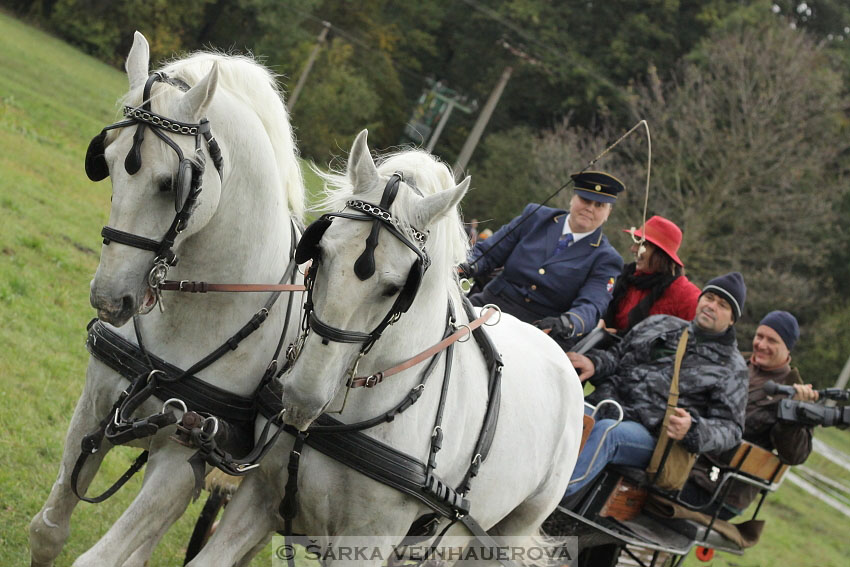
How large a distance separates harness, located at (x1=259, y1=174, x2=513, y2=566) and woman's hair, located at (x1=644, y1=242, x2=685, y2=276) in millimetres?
2805

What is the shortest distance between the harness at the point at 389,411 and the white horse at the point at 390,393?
0.03 m

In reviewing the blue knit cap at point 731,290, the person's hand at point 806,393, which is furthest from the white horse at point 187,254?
the person's hand at point 806,393

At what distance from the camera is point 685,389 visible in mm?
5320

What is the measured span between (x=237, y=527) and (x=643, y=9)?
38.0 meters

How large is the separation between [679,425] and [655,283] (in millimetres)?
1472

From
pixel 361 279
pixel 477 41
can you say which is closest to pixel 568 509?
pixel 361 279

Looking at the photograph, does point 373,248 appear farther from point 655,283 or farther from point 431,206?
point 655,283

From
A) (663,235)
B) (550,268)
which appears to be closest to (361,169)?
(550,268)

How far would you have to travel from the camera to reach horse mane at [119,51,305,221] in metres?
3.34

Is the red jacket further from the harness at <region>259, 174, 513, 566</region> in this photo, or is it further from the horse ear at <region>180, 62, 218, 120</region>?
the horse ear at <region>180, 62, 218, 120</region>

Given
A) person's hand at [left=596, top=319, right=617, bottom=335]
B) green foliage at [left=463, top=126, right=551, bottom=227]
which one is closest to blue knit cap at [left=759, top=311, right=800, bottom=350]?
person's hand at [left=596, top=319, right=617, bottom=335]

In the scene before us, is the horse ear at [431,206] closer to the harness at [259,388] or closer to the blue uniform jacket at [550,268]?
the harness at [259,388]

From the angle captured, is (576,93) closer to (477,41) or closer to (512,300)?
(477,41)

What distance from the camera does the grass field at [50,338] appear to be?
5.03m
